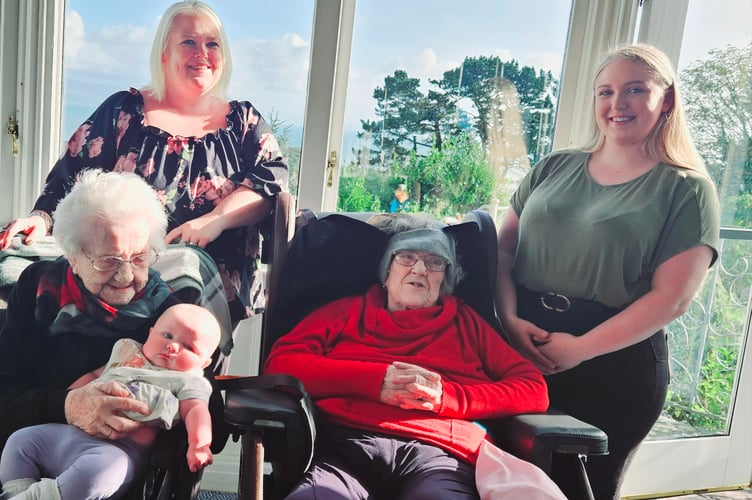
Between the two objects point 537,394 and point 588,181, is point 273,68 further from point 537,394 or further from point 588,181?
point 537,394

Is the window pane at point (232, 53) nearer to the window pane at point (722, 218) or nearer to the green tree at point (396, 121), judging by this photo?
the green tree at point (396, 121)

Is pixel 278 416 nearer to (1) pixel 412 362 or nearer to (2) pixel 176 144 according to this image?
(1) pixel 412 362

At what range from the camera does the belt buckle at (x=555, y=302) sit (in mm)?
1773

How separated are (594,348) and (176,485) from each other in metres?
1.12

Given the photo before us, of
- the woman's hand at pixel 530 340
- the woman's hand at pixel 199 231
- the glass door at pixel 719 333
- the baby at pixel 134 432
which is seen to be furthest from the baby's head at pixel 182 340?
the glass door at pixel 719 333

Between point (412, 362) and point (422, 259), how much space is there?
0.27 metres

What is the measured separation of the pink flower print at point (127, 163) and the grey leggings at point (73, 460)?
2.10 ft

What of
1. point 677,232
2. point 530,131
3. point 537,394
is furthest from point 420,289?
point 530,131

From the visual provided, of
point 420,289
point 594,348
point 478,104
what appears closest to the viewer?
point 420,289

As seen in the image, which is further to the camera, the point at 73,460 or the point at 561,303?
the point at 561,303

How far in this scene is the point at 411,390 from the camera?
147 centimetres

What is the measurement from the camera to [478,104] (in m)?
2.13

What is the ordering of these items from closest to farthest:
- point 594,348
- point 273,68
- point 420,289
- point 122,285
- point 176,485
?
point 176,485 < point 122,285 < point 420,289 < point 594,348 < point 273,68

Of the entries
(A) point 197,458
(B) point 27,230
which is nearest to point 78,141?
(B) point 27,230
